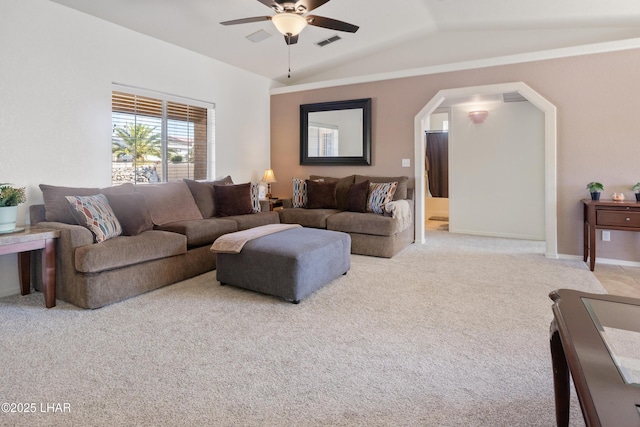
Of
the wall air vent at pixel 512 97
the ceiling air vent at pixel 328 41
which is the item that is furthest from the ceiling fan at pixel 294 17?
the wall air vent at pixel 512 97

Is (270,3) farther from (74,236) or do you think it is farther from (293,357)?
(293,357)

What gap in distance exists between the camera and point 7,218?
9.03 feet

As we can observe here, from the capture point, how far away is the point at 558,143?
4.38 metres

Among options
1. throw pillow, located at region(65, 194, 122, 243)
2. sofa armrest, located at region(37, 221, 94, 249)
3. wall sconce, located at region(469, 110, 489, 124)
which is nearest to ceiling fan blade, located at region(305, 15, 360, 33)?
throw pillow, located at region(65, 194, 122, 243)

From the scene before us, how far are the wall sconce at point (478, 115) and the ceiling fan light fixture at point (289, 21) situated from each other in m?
4.10

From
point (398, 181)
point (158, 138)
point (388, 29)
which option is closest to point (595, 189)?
point (398, 181)

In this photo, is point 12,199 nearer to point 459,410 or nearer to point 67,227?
point 67,227

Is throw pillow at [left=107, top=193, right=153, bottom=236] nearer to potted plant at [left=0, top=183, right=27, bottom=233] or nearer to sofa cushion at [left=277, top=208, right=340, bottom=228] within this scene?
potted plant at [left=0, top=183, right=27, bottom=233]

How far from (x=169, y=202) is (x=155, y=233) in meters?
0.87

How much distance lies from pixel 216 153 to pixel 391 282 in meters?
3.28

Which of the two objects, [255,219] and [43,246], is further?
[255,219]

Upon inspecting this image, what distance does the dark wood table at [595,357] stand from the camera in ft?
2.63

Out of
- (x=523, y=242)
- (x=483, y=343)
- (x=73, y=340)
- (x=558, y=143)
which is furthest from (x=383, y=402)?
(x=523, y=242)

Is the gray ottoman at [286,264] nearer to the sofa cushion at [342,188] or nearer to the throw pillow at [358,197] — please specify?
the throw pillow at [358,197]
